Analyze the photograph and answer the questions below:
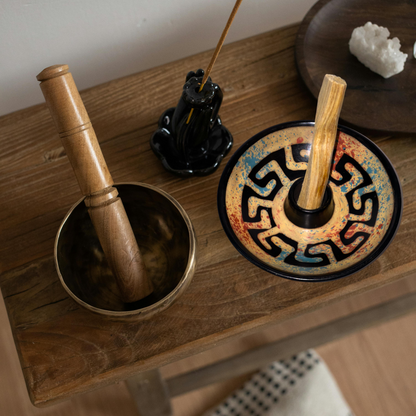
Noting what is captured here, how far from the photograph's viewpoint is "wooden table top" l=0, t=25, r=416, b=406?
0.48 metres

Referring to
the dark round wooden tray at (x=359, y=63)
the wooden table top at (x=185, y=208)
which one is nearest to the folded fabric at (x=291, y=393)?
the wooden table top at (x=185, y=208)

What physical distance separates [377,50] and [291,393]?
75 centimetres

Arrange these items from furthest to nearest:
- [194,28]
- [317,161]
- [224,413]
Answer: [224,413]
[194,28]
[317,161]

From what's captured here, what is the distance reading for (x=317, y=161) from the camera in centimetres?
45

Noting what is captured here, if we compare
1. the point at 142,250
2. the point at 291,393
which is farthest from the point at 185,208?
the point at 291,393

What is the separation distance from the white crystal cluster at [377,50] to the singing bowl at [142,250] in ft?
1.16

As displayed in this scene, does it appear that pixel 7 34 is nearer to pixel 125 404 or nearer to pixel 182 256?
pixel 182 256

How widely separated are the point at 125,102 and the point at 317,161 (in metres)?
0.32

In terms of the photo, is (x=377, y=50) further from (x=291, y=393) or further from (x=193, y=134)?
(x=291, y=393)

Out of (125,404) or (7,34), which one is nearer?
(7,34)

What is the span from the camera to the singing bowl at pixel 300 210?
18.9 inches

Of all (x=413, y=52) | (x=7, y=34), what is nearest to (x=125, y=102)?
(x=7, y=34)

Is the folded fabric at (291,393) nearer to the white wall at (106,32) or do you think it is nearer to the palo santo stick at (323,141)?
the palo santo stick at (323,141)

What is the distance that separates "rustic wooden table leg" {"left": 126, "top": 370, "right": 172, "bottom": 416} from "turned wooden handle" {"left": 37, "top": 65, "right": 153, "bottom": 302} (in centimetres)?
27
